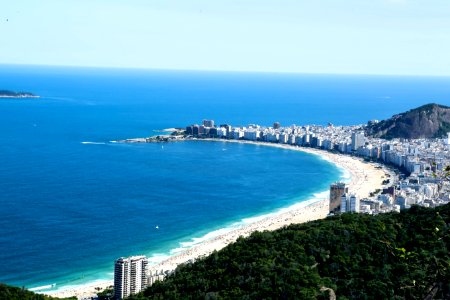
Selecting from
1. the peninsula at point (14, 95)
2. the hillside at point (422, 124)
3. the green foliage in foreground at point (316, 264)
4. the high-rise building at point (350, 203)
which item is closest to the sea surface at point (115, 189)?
the high-rise building at point (350, 203)

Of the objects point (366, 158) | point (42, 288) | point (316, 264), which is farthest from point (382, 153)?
point (316, 264)

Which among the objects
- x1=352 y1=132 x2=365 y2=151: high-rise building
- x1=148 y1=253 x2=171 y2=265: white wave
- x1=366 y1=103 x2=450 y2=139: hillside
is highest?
x1=366 y1=103 x2=450 y2=139: hillside

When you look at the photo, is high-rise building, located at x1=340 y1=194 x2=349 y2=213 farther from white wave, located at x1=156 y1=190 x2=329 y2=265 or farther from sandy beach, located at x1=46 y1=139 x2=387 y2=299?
white wave, located at x1=156 y1=190 x2=329 y2=265

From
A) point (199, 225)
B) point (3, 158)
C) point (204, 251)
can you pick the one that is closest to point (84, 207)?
point (199, 225)

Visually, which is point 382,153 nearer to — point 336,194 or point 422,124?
point 422,124

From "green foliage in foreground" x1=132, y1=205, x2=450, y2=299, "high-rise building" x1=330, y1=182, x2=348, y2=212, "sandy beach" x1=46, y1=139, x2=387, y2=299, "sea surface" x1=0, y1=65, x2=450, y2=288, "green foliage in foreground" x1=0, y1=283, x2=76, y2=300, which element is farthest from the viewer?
"high-rise building" x1=330, y1=182, x2=348, y2=212

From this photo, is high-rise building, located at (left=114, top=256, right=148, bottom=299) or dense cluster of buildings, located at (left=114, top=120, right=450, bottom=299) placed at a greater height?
dense cluster of buildings, located at (left=114, top=120, right=450, bottom=299)

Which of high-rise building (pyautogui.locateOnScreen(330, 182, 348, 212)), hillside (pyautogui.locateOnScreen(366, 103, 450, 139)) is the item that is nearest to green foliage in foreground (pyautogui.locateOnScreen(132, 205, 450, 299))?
high-rise building (pyautogui.locateOnScreen(330, 182, 348, 212))

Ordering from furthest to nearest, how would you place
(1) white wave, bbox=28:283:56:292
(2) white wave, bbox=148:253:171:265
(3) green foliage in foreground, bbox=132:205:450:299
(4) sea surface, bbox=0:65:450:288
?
1. (4) sea surface, bbox=0:65:450:288
2. (2) white wave, bbox=148:253:171:265
3. (1) white wave, bbox=28:283:56:292
4. (3) green foliage in foreground, bbox=132:205:450:299
